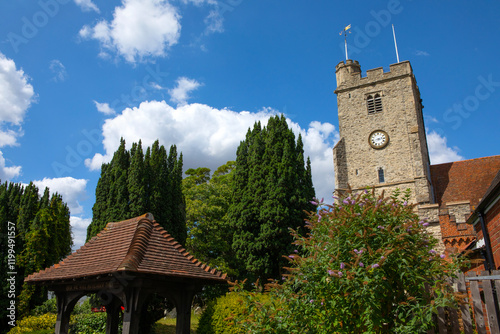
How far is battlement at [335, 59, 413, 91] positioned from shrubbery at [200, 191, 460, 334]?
2314 cm

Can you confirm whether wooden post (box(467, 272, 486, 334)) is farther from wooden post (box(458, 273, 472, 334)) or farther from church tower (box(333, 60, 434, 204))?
church tower (box(333, 60, 434, 204))

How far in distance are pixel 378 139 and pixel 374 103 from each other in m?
2.95

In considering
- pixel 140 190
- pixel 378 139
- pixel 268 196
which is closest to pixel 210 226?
pixel 268 196

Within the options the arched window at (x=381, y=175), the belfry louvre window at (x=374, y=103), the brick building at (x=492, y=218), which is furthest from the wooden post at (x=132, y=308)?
the belfry louvre window at (x=374, y=103)

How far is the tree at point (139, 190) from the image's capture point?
1627 centimetres

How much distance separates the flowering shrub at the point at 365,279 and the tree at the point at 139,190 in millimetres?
11731

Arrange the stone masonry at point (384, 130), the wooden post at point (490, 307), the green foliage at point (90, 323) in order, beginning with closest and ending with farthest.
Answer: the wooden post at point (490, 307), the green foliage at point (90, 323), the stone masonry at point (384, 130)

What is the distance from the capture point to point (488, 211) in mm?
6656

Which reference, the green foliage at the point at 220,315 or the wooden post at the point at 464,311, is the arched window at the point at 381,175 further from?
the wooden post at the point at 464,311

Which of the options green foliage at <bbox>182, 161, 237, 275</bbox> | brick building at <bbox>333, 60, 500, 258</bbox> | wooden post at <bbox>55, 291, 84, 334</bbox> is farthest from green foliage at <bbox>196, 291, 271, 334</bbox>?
brick building at <bbox>333, 60, 500, 258</bbox>

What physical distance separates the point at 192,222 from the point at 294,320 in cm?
1690

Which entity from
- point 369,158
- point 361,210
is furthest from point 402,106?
point 361,210

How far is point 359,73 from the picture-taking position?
27125 mm

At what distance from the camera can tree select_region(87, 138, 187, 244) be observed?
16.3 metres
